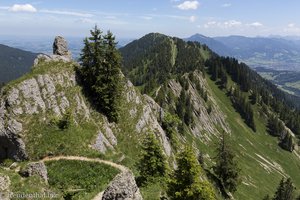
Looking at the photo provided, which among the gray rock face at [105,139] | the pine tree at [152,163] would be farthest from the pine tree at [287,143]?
the pine tree at [152,163]

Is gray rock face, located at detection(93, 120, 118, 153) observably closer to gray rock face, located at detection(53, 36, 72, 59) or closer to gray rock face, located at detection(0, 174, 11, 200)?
gray rock face, located at detection(53, 36, 72, 59)

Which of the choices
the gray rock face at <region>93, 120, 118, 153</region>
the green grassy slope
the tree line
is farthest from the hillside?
the green grassy slope

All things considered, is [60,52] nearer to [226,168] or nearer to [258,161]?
[226,168]

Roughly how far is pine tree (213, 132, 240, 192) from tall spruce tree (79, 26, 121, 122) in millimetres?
31717

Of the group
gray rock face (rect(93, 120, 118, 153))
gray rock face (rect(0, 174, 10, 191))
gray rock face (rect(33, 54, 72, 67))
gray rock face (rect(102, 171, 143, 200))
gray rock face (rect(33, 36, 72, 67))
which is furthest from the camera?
gray rock face (rect(33, 36, 72, 67))

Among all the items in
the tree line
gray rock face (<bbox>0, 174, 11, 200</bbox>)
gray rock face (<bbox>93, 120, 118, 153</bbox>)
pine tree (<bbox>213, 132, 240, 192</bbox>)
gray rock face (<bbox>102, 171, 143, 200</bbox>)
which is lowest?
pine tree (<bbox>213, 132, 240, 192</bbox>)

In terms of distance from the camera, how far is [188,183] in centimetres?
3706

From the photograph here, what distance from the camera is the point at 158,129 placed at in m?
75.5

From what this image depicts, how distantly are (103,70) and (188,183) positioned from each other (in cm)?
3361

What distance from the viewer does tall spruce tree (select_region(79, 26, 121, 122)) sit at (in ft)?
208

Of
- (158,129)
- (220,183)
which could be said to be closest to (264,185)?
(220,183)

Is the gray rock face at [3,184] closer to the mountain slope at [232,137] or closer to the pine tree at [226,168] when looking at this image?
the pine tree at [226,168]

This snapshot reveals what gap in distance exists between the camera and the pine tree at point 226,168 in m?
81.3

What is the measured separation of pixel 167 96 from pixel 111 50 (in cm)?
10710
